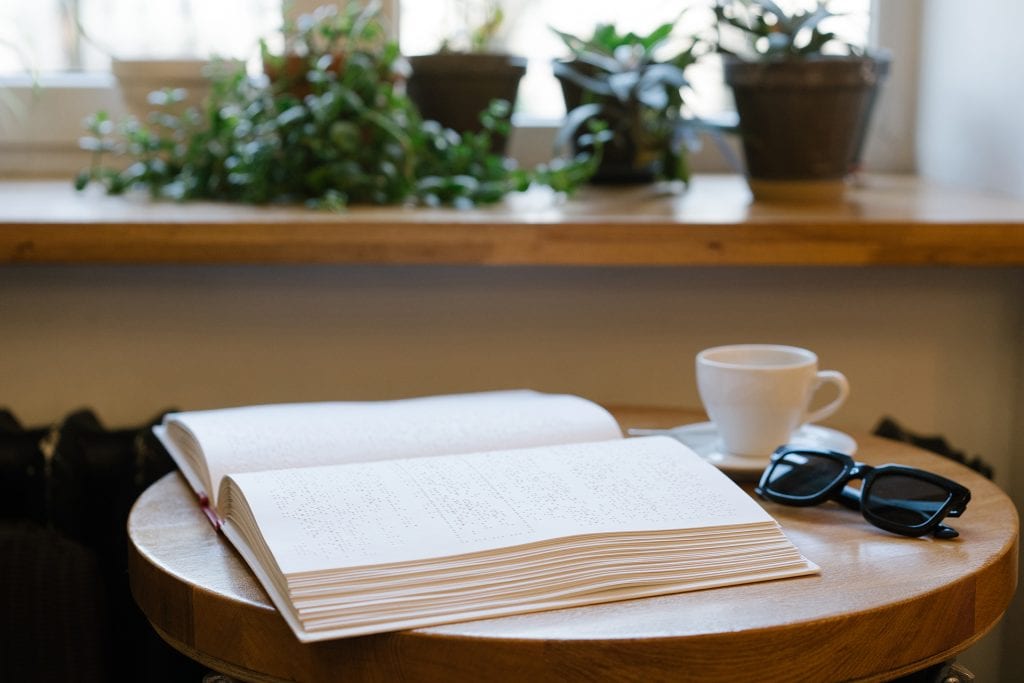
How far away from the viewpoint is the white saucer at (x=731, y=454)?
925 mm

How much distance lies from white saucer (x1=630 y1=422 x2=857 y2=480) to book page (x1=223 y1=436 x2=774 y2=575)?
0.07 m

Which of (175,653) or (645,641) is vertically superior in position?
(645,641)

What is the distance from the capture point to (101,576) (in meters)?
1.26

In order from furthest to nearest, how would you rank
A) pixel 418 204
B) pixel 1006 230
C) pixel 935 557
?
1. pixel 418 204
2. pixel 1006 230
3. pixel 935 557

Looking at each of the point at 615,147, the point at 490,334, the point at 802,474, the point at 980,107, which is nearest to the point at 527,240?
the point at 490,334

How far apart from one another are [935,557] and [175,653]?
2.70 ft

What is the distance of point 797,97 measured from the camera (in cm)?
136

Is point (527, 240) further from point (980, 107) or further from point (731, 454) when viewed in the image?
point (980, 107)

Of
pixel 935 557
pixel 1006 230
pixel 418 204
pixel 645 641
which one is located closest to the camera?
pixel 645 641

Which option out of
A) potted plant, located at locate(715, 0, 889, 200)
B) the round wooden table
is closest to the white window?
potted plant, located at locate(715, 0, 889, 200)

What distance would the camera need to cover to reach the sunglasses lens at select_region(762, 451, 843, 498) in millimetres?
854

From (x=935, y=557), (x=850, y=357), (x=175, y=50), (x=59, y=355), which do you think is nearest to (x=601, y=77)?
(x=850, y=357)

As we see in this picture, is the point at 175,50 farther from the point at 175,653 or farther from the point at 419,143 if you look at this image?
the point at 175,653

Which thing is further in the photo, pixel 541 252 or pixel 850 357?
pixel 850 357
